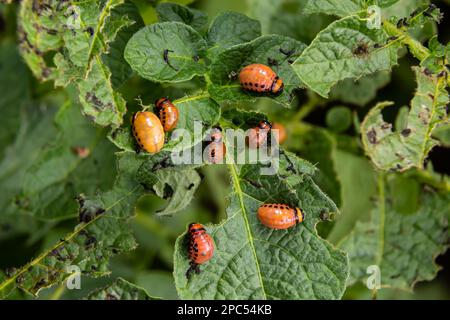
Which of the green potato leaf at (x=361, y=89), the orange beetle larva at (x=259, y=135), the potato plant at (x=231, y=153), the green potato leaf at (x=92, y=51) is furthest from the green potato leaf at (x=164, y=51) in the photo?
the green potato leaf at (x=361, y=89)

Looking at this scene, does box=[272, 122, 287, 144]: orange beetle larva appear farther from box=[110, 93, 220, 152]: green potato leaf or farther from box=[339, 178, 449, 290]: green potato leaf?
box=[110, 93, 220, 152]: green potato leaf

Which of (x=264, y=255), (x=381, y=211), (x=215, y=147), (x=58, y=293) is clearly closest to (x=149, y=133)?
(x=215, y=147)

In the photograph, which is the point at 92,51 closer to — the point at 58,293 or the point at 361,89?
the point at 58,293

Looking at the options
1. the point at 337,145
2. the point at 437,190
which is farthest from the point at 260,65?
the point at 437,190

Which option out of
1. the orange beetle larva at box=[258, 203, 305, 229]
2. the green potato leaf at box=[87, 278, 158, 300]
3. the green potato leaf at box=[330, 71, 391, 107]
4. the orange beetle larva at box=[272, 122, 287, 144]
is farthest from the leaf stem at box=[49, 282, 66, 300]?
the green potato leaf at box=[330, 71, 391, 107]

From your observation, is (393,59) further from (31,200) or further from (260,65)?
(31,200)

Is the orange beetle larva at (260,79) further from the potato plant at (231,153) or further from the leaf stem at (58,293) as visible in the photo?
the leaf stem at (58,293)

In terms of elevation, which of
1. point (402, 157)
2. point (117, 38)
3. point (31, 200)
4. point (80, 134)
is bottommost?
point (31, 200)
